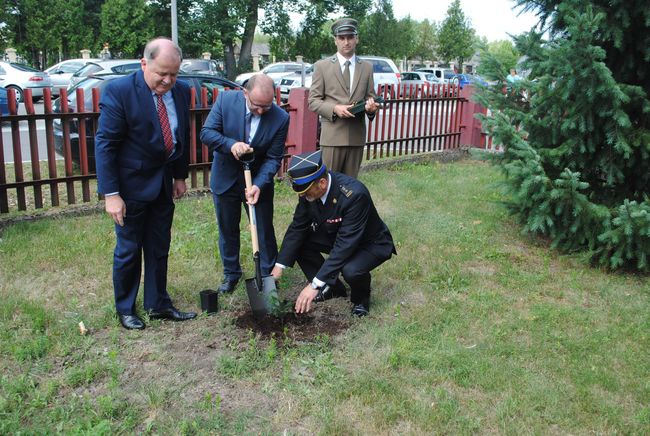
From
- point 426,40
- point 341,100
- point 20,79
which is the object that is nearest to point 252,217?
point 341,100

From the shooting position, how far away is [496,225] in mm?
6609

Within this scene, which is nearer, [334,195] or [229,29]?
[334,195]

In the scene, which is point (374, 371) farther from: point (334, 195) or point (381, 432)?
point (334, 195)

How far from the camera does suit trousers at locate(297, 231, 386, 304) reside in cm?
409

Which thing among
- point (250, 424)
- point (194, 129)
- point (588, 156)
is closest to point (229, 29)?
point (194, 129)

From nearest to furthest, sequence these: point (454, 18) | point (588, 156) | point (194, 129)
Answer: point (588, 156) → point (194, 129) → point (454, 18)

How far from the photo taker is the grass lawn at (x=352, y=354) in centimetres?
303

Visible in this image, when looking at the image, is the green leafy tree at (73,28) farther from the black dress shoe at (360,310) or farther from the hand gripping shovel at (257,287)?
the black dress shoe at (360,310)

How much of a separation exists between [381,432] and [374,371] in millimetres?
569

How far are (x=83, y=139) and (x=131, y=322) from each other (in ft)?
10.9

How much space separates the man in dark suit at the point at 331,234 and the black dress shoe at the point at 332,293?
221 mm

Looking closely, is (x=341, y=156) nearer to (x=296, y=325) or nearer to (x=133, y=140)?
(x=296, y=325)

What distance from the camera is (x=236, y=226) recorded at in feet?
15.0

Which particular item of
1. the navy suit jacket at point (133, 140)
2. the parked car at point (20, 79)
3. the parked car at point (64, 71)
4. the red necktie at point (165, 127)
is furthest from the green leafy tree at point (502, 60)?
the parked car at point (64, 71)
